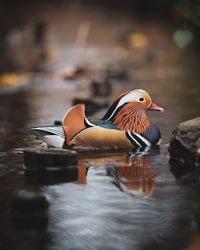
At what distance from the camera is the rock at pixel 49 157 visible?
612 centimetres

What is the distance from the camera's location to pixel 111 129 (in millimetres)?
6965

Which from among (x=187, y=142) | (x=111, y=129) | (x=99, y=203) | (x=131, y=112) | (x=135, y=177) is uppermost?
(x=131, y=112)

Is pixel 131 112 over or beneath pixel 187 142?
over

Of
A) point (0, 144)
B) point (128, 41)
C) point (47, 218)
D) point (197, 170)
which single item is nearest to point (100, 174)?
point (197, 170)

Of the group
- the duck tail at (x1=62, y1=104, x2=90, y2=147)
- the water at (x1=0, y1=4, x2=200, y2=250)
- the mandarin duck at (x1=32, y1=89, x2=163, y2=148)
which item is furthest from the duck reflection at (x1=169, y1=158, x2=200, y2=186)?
the duck tail at (x1=62, y1=104, x2=90, y2=147)

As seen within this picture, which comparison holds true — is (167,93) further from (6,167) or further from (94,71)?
(6,167)

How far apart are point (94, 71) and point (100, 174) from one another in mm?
15089

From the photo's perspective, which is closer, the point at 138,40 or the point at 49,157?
the point at 49,157

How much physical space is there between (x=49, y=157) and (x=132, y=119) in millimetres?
1467

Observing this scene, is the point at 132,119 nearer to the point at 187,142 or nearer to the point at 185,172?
the point at 187,142

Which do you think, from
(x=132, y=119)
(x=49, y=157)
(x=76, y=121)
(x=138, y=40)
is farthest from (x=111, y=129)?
(x=138, y=40)

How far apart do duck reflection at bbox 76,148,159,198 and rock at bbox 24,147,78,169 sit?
0.72ft

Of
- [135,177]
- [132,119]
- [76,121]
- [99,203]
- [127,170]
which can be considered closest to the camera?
[99,203]

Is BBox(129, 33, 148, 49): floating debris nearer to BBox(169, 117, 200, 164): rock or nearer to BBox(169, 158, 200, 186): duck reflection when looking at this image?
BBox(169, 117, 200, 164): rock
